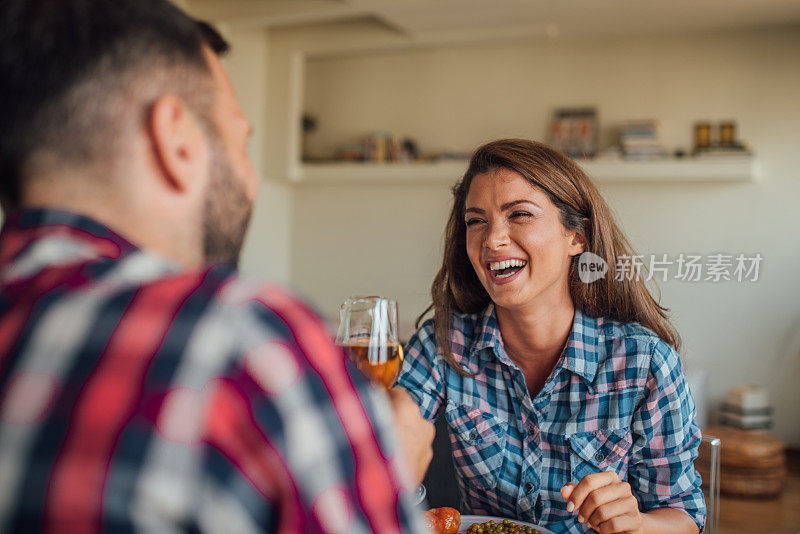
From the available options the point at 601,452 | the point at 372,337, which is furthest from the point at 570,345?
the point at 372,337

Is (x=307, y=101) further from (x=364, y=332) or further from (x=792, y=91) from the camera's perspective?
(x=364, y=332)

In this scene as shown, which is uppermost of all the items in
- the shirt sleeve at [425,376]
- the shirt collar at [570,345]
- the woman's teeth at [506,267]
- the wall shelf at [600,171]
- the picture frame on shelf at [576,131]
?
the picture frame on shelf at [576,131]

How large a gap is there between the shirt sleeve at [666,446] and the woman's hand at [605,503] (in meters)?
0.26

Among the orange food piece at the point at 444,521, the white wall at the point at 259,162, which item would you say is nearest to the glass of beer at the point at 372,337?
the orange food piece at the point at 444,521

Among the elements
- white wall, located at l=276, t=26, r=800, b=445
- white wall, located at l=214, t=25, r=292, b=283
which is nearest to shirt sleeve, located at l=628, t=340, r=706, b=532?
white wall, located at l=276, t=26, r=800, b=445

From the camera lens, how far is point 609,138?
4.94 metres

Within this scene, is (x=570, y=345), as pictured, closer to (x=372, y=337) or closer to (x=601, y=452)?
(x=601, y=452)

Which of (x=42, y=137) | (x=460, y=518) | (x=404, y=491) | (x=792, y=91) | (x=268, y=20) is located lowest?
(x=460, y=518)

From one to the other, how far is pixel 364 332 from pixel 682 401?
2.25 feet

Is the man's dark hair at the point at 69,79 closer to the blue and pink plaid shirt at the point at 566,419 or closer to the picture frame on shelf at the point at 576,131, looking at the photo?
the blue and pink plaid shirt at the point at 566,419

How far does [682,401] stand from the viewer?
1353 millimetres

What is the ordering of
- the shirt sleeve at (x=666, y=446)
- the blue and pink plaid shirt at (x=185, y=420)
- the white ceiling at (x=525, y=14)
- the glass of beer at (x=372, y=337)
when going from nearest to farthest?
the blue and pink plaid shirt at (x=185, y=420) < the glass of beer at (x=372, y=337) < the shirt sleeve at (x=666, y=446) < the white ceiling at (x=525, y=14)

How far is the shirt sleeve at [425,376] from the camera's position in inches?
61.9

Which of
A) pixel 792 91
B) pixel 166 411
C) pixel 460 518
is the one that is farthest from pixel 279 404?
pixel 792 91
